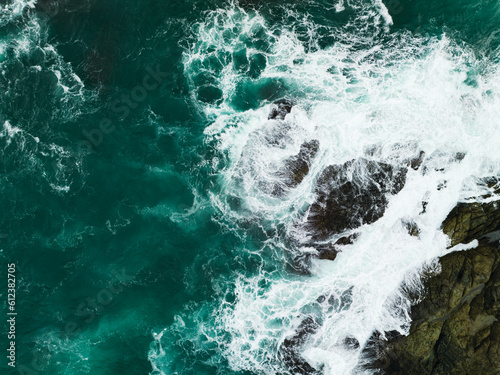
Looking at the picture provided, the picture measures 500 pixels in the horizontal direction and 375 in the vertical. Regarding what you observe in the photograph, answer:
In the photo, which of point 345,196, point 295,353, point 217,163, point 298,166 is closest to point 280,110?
point 298,166

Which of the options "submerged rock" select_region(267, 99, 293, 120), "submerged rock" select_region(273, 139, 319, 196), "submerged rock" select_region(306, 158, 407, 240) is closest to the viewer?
"submerged rock" select_region(306, 158, 407, 240)

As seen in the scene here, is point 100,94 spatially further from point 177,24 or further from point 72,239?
point 72,239

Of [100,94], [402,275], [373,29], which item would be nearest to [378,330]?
[402,275]

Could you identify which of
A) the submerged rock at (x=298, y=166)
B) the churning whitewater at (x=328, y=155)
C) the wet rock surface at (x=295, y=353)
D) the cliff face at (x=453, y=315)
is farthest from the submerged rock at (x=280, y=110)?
the wet rock surface at (x=295, y=353)

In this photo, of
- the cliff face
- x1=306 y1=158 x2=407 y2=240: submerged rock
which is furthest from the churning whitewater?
the cliff face

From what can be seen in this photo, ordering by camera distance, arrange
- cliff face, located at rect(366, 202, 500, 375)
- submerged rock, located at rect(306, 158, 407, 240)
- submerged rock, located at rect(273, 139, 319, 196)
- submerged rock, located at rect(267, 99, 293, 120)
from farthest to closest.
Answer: submerged rock, located at rect(267, 99, 293, 120)
submerged rock, located at rect(273, 139, 319, 196)
submerged rock, located at rect(306, 158, 407, 240)
cliff face, located at rect(366, 202, 500, 375)

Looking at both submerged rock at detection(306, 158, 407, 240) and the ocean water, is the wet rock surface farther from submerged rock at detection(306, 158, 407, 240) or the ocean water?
submerged rock at detection(306, 158, 407, 240)

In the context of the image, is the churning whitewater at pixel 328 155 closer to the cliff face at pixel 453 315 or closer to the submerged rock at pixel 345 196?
the submerged rock at pixel 345 196
